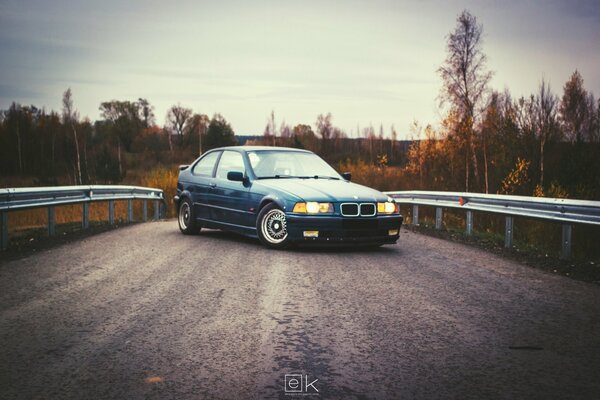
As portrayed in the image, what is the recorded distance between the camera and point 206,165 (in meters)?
11.2

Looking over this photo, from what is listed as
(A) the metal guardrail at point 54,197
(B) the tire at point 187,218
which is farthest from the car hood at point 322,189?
(A) the metal guardrail at point 54,197

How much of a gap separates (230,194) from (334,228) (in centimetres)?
225

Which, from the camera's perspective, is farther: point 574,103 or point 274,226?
point 574,103

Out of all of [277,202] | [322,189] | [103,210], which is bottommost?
[103,210]

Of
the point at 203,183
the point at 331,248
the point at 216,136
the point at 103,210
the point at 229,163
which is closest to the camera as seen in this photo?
the point at 331,248

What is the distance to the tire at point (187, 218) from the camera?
10953 mm

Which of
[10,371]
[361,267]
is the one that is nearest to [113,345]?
[10,371]

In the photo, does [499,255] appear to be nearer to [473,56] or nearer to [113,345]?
[113,345]

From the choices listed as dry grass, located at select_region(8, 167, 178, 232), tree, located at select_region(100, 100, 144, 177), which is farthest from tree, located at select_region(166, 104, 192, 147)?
dry grass, located at select_region(8, 167, 178, 232)

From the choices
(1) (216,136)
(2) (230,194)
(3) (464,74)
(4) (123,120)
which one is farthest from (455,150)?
(4) (123,120)

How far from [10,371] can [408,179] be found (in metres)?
32.0

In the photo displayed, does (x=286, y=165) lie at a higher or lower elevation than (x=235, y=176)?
higher

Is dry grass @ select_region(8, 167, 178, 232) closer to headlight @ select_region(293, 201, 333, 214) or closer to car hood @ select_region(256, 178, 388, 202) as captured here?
car hood @ select_region(256, 178, 388, 202)

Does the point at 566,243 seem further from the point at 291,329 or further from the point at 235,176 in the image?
the point at 291,329
